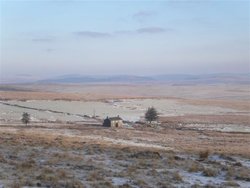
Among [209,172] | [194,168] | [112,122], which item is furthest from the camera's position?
[112,122]

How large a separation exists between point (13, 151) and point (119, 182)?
7.00 m

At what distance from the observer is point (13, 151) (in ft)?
61.3

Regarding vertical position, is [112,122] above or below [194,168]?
below

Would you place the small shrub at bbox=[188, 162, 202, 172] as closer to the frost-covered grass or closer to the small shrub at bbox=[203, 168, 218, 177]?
the frost-covered grass

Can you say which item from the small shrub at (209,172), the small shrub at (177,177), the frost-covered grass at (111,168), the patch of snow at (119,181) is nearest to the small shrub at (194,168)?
the frost-covered grass at (111,168)

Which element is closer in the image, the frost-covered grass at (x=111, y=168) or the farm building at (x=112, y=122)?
the frost-covered grass at (x=111, y=168)

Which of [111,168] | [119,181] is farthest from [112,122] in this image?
[119,181]

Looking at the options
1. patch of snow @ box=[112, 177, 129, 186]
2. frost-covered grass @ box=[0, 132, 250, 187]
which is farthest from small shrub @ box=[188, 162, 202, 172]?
patch of snow @ box=[112, 177, 129, 186]

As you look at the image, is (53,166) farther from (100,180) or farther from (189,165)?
(189,165)

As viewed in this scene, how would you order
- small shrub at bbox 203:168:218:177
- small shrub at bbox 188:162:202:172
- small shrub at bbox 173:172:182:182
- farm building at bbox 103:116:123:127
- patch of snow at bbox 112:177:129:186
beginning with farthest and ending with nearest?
farm building at bbox 103:116:123:127 → small shrub at bbox 188:162:202:172 → small shrub at bbox 203:168:218:177 → small shrub at bbox 173:172:182:182 → patch of snow at bbox 112:177:129:186

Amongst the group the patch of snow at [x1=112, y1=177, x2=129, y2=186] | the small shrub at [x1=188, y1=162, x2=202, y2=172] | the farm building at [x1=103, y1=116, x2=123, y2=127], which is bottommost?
the farm building at [x1=103, y1=116, x2=123, y2=127]

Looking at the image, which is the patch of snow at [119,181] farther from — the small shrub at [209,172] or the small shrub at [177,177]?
the small shrub at [209,172]

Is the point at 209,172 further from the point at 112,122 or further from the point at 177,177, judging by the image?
the point at 112,122

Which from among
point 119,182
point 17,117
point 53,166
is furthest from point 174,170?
point 17,117
